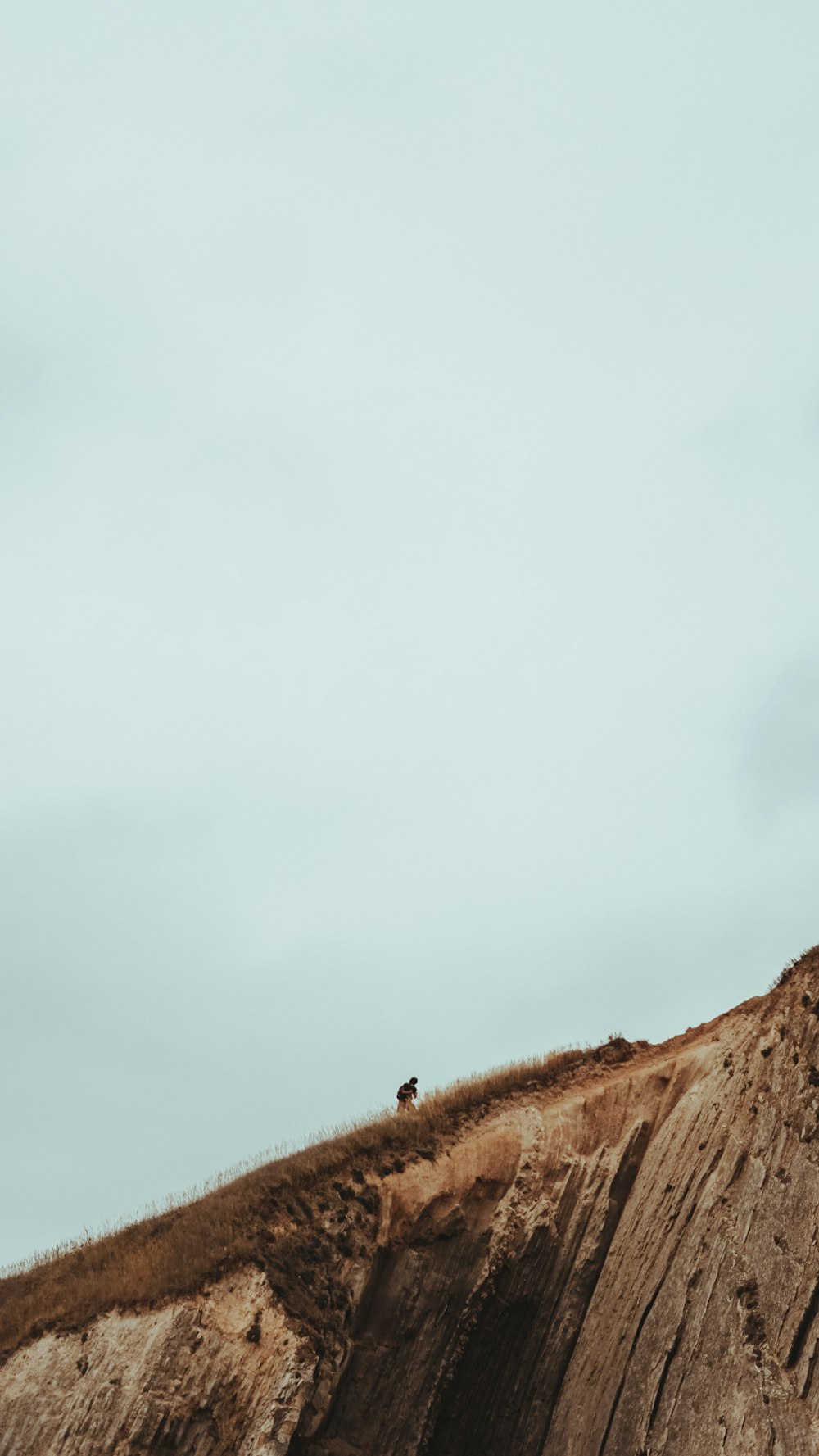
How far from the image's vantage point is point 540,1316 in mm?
22141

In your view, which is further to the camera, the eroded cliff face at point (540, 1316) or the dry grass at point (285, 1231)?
the dry grass at point (285, 1231)

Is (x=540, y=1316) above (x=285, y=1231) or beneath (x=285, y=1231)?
beneath

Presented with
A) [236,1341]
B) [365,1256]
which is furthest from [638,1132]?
[236,1341]

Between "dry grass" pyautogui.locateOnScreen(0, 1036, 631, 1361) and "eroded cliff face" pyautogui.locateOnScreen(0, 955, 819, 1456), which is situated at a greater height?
"dry grass" pyautogui.locateOnScreen(0, 1036, 631, 1361)

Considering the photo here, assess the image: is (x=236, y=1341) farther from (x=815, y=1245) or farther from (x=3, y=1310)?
(x=815, y=1245)

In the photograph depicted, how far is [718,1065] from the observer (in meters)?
23.0

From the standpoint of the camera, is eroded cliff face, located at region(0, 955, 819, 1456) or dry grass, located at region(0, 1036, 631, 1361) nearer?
eroded cliff face, located at region(0, 955, 819, 1456)

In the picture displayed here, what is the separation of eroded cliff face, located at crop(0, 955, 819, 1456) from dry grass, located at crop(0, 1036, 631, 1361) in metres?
0.41

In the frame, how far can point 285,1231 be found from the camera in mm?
22594

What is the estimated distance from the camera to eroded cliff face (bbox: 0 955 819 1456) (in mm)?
19234

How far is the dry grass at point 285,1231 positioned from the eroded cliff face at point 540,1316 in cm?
41

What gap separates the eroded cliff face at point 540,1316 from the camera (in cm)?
1923

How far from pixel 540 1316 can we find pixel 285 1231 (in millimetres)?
5199

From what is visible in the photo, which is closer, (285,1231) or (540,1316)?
(540,1316)
